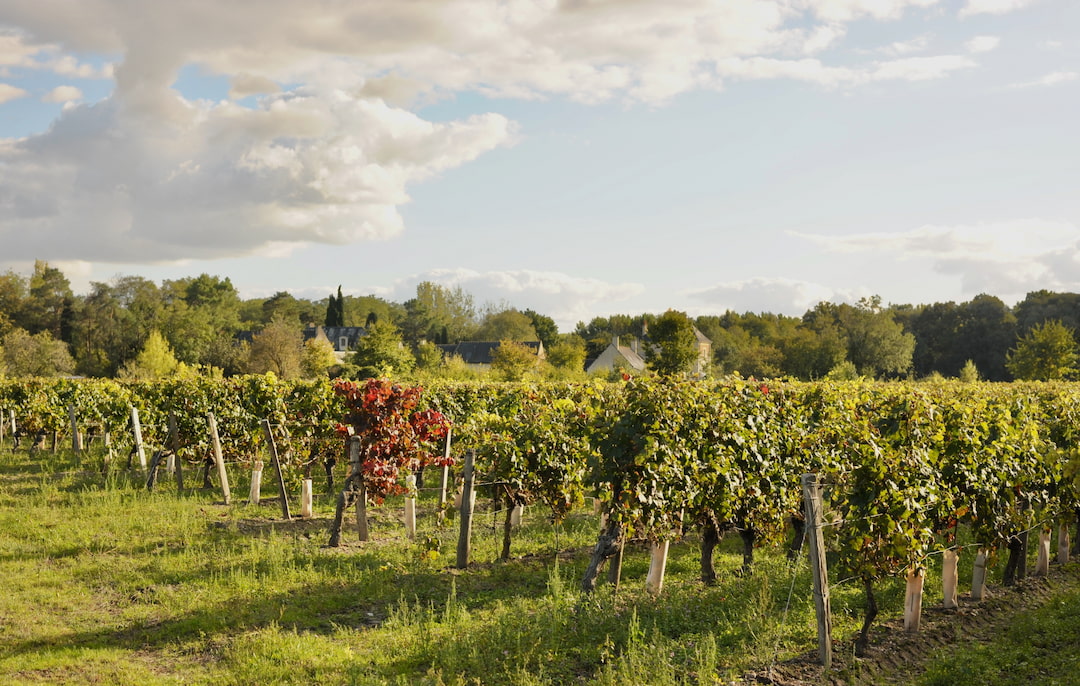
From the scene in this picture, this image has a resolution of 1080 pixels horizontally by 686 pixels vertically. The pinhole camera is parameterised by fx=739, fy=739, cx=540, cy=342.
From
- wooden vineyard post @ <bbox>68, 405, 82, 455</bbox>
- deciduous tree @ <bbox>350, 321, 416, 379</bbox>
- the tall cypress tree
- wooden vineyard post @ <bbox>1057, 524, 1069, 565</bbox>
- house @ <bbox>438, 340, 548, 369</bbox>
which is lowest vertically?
wooden vineyard post @ <bbox>1057, 524, 1069, 565</bbox>

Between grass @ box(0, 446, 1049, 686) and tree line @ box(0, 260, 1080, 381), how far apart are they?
29.5 metres

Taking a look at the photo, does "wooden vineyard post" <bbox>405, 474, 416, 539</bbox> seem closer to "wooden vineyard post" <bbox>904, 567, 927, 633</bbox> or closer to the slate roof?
"wooden vineyard post" <bbox>904, 567, 927, 633</bbox>

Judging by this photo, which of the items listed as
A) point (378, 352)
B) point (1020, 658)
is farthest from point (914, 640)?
point (378, 352)

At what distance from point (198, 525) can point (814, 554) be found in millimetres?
9724

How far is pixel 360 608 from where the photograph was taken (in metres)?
8.62

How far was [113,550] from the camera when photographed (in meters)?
10.7

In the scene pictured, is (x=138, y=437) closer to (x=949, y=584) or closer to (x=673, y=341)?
(x=949, y=584)

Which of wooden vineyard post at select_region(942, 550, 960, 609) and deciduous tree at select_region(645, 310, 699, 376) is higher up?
deciduous tree at select_region(645, 310, 699, 376)

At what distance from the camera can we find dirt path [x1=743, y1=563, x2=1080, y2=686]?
6.57m

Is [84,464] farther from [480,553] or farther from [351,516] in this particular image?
[480,553]

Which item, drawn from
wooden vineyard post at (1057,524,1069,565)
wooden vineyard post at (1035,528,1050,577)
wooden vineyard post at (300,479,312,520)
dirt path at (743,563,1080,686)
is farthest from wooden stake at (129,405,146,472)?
wooden vineyard post at (1057,524,1069,565)

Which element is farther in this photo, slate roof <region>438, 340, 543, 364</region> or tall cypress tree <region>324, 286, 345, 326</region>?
tall cypress tree <region>324, 286, 345, 326</region>

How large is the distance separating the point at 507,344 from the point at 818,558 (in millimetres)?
47379

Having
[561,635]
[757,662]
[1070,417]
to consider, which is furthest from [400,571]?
[1070,417]
